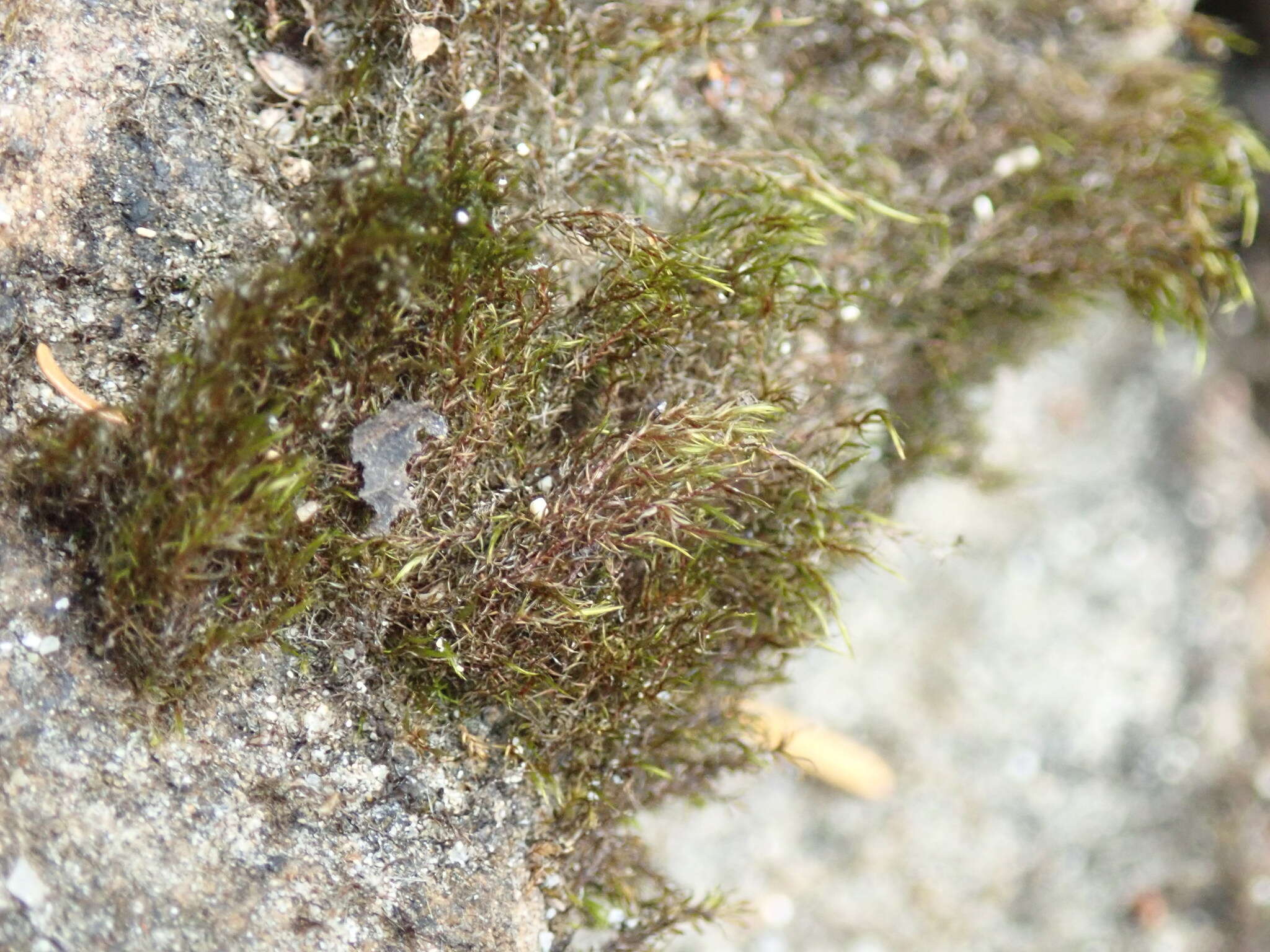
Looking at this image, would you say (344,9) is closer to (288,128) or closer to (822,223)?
(288,128)

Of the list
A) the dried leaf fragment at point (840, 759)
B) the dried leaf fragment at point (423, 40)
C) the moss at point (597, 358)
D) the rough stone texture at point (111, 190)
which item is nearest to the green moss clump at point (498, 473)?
the moss at point (597, 358)

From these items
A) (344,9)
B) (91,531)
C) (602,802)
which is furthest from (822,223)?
(91,531)

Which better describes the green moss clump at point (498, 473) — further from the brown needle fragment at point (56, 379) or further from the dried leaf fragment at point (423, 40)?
the dried leaf fragment at point (423, 40)

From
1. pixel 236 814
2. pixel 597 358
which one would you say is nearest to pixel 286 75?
pixel 597 358

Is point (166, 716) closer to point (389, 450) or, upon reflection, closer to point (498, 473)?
point (389, 450)

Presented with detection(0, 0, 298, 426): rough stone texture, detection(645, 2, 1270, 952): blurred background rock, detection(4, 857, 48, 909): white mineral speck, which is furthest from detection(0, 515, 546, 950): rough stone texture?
detection(645, 2, 1270, 952): blurred background rock
